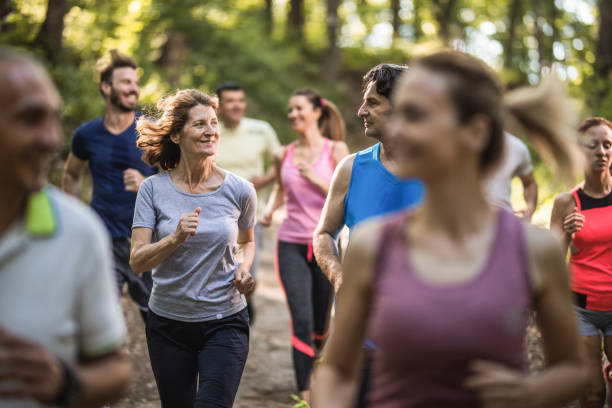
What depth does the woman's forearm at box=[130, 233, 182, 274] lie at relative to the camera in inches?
165

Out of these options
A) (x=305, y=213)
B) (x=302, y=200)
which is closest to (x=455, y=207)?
(x=305, y=213)

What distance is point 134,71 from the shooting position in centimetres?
701

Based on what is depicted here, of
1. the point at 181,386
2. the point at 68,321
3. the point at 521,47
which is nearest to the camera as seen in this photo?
the point at 68,321

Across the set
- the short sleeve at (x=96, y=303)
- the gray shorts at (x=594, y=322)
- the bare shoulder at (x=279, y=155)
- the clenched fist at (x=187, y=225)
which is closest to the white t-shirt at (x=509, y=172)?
the gray shorts at (x=594, y=322)

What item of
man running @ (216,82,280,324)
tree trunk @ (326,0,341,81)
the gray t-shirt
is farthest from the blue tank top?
tree trunk @ (326,0,341,81)

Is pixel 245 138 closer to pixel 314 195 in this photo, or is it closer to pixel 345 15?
pixel 314 195

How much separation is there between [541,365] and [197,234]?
15.8 ft

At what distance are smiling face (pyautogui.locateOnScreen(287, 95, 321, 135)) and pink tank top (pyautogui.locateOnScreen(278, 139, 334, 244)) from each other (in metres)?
0.35

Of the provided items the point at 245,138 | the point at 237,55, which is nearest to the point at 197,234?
the point at 245,138

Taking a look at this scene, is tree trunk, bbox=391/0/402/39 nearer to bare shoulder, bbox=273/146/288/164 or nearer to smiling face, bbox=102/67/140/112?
bare shoulder, bbox=273/146/288/164

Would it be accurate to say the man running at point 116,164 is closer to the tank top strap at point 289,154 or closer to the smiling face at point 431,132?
the tank top strap at point 289,154

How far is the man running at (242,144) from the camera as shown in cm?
857

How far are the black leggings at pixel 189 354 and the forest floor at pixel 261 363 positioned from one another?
2.59 meters

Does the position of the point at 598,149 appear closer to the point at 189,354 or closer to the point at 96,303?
the point at 189,354
